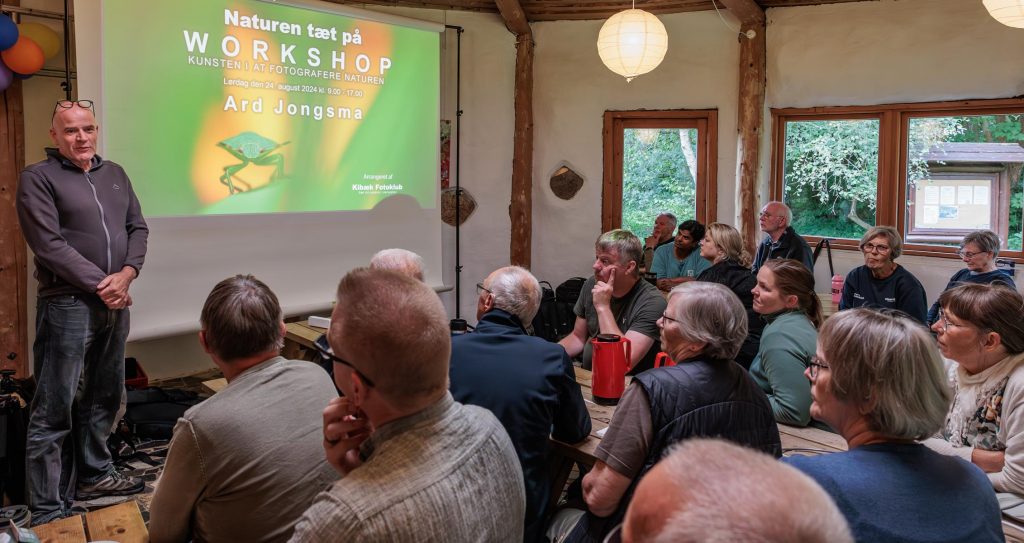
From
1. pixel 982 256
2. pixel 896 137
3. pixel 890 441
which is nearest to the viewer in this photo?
pixel 890 441

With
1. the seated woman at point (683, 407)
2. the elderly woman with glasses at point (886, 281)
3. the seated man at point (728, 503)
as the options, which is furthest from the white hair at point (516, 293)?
the elderly woman with glasses at point (886, 281)

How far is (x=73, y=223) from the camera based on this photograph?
3.14m

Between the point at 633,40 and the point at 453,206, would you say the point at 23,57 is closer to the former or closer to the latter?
the point at 453,206

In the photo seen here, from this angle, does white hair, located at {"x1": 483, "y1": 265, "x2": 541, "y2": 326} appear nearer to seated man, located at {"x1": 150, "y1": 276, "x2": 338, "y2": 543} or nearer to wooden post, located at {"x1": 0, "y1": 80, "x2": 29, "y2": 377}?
seated man, located at {"x1": 150, "y1": 276, "x2": 338, "y2": 543}

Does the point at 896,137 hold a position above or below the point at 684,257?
above

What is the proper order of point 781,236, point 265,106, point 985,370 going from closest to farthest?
1. point 985,370
2. point 265,106
3. point 781,236

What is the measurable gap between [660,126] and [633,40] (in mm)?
1923

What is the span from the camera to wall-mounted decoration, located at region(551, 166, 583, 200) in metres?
6.50

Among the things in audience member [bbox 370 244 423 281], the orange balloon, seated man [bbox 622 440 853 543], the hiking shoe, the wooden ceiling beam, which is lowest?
the hiking shoe

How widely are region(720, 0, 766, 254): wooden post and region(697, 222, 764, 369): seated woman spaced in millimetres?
1269

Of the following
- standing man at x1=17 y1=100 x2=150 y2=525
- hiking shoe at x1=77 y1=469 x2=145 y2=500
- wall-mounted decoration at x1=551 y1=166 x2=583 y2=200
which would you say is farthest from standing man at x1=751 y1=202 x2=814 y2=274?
hiking shoe at x1=77 y1=469 x2=145 y2=500

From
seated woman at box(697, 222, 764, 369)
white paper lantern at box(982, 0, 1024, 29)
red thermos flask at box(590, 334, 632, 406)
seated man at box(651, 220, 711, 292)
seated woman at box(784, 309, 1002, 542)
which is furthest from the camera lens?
seated man at box(651, 220, 711, 292)

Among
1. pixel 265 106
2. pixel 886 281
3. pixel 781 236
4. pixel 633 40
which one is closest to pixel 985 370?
pixel 886 281

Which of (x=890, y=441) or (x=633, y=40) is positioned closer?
(x=890, y=441)
